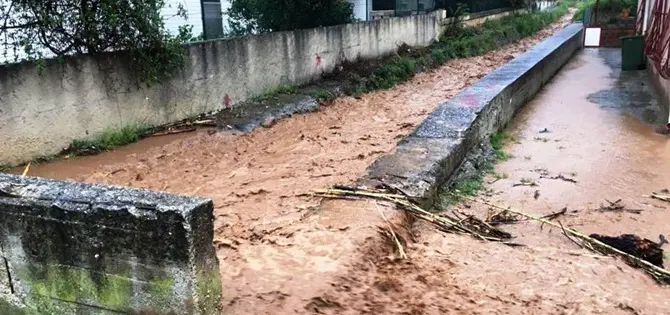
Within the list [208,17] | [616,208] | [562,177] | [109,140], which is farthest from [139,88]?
[616,208]

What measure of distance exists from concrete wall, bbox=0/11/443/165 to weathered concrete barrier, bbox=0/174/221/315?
159 inches

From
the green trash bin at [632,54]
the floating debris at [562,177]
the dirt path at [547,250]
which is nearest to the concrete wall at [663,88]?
the dirt path at [547,250]

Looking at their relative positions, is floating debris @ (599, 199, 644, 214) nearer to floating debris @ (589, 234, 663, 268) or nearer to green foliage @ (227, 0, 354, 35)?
floating debris @ (589, 234, 663, 268)

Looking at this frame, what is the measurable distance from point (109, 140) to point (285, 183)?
2.79m

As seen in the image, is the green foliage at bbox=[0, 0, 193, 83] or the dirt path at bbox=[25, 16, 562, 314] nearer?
the dirt path at bbox=[25, 16, 562, 314]

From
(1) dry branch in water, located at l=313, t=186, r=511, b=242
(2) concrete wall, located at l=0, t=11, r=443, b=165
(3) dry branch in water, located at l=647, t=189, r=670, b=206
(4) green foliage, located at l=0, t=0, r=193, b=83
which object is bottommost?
(3) dry branch in water, located at l=647, t=189, r=670, b=206

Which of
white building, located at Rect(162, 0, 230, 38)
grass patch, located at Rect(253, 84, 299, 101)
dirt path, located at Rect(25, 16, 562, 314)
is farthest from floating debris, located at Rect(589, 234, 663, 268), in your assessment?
white building, located at Rect(162, 0, 230, 38)

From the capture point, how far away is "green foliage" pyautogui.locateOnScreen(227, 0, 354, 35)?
466 inches

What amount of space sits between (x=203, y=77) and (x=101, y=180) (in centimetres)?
307

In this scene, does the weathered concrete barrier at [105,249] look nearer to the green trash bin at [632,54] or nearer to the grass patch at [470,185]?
Answer: the grass patch at [470,185]

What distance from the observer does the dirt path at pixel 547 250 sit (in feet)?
11.8

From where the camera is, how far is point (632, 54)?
49.7 feet

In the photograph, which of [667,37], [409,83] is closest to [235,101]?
[409,83]

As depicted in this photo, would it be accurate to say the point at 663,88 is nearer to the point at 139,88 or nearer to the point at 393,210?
the point at 393,210
